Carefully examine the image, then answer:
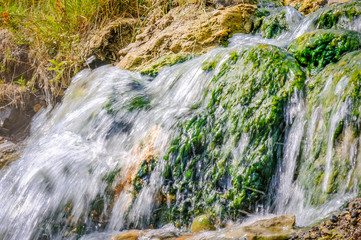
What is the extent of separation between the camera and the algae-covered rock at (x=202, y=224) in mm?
2357

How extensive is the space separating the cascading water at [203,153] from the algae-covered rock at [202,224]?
101 millimetres

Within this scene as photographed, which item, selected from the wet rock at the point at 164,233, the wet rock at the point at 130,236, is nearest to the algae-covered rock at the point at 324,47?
the wet rock at the point at 164,233

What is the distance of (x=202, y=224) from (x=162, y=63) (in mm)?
2197

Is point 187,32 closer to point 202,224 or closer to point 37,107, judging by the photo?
point 37,107

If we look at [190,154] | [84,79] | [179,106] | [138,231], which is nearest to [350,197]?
[190,154]

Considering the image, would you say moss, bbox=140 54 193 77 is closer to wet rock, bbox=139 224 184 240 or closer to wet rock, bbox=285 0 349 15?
wet rock, bbox=285 0 349 15

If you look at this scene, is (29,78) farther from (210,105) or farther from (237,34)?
(210,105)

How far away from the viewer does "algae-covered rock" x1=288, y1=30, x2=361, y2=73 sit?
2.80 meters

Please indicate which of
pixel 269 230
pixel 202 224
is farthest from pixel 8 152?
pixel 269 230

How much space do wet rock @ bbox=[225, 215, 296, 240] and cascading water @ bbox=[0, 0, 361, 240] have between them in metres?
0.24

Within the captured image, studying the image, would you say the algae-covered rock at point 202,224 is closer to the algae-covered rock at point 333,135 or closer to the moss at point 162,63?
the algae-covered rock at point 333,135

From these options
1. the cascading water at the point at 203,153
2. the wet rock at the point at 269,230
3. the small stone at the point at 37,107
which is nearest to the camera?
the wet rock at the point at 269,230

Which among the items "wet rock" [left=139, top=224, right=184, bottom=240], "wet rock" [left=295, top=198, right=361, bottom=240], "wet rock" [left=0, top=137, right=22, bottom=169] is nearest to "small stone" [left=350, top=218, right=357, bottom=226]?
"wet rock" [left=295, top=198, right=361, bottom=240]

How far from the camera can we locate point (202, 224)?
93.3 inches
